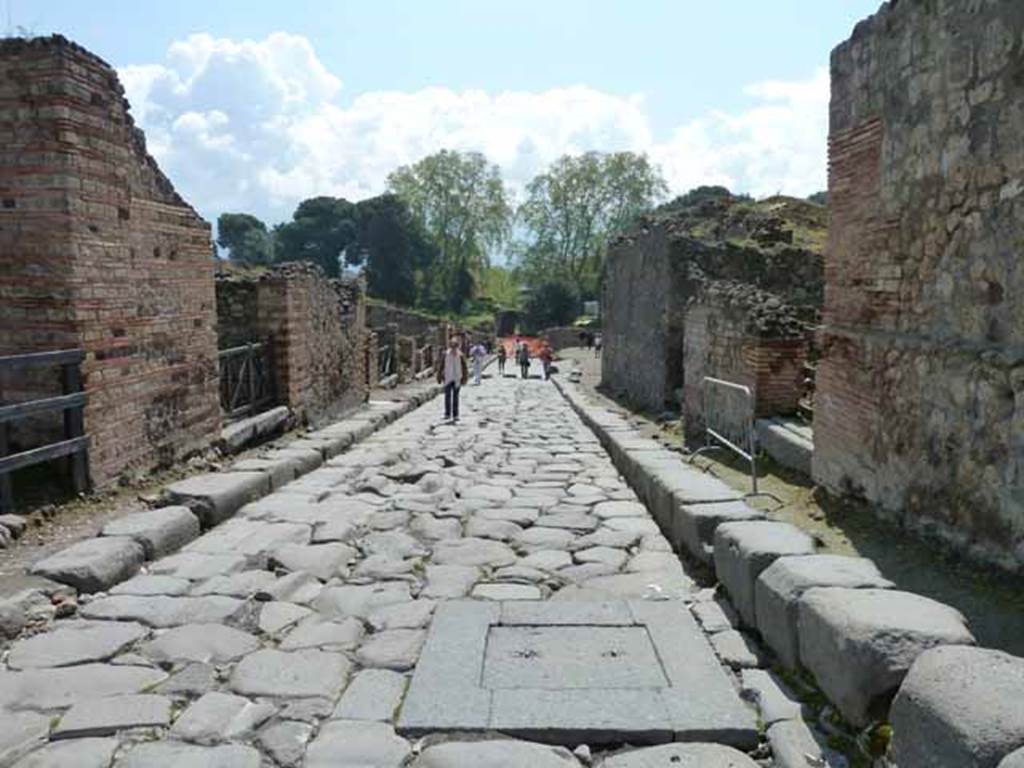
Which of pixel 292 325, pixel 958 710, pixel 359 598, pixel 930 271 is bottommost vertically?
pixel 359 598

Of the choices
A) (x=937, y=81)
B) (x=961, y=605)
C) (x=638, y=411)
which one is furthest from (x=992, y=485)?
(x=638, y=411)

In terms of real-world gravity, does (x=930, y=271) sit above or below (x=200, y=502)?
above

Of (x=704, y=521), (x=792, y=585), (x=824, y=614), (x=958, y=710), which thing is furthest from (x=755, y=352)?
(x=958, y=710)

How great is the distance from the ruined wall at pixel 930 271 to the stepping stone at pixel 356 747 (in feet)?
9.41

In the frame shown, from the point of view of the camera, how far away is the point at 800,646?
334 centimetres

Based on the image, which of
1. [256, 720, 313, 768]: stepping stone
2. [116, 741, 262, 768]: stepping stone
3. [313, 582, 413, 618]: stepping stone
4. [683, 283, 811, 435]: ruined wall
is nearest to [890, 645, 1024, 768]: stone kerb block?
[256, 720, 313, 768]: stepping stone

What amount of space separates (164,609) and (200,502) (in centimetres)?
173

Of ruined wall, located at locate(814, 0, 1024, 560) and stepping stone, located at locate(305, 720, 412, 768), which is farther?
ruined wall, located at locate(814, 0, 1024, 560)

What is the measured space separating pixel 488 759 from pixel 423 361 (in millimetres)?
→ 27714

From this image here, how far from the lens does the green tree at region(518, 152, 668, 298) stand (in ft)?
222

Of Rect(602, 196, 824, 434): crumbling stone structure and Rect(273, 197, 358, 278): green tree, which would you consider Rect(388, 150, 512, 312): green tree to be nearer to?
Rect(273, 197, 358, 278): green tree

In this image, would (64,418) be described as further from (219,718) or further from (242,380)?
(242,380)

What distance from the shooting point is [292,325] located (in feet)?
35.7

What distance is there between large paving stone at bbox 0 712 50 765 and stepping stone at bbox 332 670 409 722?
3.42 ft
